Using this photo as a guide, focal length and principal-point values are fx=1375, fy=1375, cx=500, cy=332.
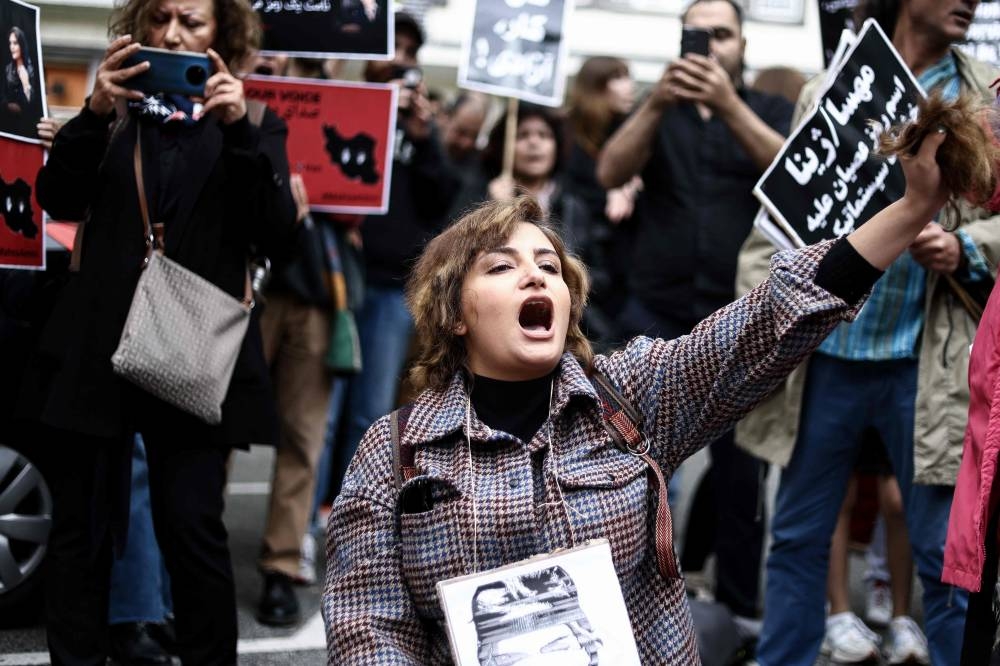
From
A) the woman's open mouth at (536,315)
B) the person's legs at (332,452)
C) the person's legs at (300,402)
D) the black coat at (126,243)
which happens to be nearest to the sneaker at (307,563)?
the person's legs at (300,402)

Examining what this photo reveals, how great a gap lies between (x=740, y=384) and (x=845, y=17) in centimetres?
259

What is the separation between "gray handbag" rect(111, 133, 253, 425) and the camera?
11.7 ft

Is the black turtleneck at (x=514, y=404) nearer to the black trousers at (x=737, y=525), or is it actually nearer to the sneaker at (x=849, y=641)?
the black trousers at (x=737, y=525)

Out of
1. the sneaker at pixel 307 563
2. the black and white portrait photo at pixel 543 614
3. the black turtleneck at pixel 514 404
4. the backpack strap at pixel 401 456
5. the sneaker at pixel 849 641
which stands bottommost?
the sneaker at pixel 307 563

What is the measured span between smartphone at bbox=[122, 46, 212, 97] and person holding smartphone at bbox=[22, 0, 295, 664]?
2cm

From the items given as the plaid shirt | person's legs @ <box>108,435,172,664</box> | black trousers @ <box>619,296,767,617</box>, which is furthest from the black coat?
black trousers @ <box>619,296,767,617</box>

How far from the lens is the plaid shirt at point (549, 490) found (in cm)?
265

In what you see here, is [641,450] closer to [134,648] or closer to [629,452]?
[629,452]

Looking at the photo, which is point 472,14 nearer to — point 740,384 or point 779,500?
point 779,500

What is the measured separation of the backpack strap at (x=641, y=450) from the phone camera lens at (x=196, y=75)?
160cm

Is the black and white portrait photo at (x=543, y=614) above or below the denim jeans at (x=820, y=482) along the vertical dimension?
above

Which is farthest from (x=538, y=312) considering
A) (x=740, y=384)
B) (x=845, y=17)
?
(x=845, y=17)

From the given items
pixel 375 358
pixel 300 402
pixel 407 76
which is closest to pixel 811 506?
pixel 300 402

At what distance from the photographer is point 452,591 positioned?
2.50 m
